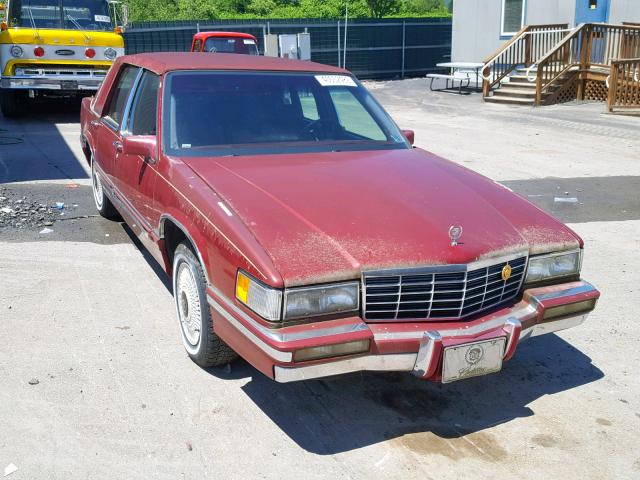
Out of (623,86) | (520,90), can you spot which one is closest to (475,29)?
(520,90)

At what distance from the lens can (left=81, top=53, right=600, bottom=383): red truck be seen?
10.7 ft

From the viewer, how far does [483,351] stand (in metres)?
3.37

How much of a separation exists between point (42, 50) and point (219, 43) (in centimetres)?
521

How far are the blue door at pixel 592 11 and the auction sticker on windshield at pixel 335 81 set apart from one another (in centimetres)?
1523

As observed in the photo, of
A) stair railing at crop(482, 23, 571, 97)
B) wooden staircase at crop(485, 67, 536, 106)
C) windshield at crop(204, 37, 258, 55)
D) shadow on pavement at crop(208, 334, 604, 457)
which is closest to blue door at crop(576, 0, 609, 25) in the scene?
stair railing at crop(482, 23, 571, 97)

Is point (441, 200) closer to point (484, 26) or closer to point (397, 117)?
point (397, 117)

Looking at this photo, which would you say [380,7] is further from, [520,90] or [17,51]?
[17,51]

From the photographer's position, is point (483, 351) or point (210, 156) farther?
point (210, 156)

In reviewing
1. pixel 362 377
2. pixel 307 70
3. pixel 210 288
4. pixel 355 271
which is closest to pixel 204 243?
pixel 210 288

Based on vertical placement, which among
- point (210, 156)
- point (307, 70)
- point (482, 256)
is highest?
point (307, 70)

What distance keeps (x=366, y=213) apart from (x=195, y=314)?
1155mm

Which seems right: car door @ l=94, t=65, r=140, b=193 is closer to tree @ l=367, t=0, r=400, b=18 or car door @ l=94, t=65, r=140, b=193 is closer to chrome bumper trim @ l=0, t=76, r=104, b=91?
chrome bumper trim @ l=0, t=76, r=104, b=91

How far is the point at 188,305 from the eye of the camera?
4.13m

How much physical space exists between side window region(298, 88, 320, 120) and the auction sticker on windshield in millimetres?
126
